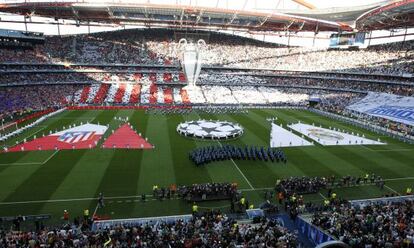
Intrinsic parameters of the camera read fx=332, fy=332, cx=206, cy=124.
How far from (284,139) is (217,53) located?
52348 mm

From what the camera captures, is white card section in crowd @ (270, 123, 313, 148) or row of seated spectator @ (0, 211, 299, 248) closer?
row of seated spectator @ (0, 211, 299, 248)

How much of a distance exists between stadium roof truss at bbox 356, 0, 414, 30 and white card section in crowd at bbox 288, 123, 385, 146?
77.8 ft

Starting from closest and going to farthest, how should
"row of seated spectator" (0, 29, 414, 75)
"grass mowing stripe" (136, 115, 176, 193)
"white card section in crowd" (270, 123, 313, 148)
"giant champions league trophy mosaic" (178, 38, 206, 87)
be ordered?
"grass mowing stripe" (136, 115, 176, 193)
"white card section in crowd" (270, 123, 313, 148)
"giant champions league trophy mosaic" (178, 38, 206, 87)
"row of seated spectator" (0, 29, 414, 75)

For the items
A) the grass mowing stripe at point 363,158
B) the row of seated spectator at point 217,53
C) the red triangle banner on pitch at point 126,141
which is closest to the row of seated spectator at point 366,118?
the grass mowing stripe at point 363,158

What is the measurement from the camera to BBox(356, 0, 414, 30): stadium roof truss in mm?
53287

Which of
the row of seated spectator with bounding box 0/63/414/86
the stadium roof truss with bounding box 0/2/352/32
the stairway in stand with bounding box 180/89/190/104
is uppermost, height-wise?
the stadium roof truss with bounding box 0/2/352/32

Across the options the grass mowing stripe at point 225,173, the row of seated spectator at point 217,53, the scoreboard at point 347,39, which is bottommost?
the grass mowing stripe at point 225,173

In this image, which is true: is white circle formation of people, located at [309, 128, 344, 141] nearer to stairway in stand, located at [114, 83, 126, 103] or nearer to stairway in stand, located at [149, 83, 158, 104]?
stairway in stand, located at [149, 83, 158, 104]

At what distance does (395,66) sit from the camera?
67625 millimetres

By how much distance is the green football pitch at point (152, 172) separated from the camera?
22703mm

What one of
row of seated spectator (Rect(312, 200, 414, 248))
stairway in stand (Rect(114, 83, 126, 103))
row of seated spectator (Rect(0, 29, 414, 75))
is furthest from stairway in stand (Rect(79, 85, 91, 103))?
row of seated spectator (Rect(312, 200, 414, 248))

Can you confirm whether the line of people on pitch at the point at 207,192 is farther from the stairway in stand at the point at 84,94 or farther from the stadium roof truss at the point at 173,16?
the stadium roof truss at the point at 173,16

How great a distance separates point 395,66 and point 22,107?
231 ft

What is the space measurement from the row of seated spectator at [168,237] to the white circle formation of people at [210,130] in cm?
2261
